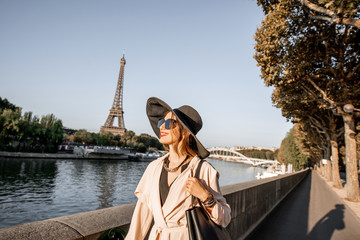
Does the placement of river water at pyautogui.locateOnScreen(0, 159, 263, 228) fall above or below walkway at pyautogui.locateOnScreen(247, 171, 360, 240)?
below

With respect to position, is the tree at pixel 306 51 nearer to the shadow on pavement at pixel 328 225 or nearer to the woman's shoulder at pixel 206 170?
the shadow on pavement at pixel 328 225

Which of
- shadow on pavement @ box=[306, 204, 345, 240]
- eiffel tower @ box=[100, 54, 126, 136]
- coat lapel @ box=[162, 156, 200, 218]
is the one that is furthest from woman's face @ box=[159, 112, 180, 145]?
eiffel tower @ box=[100, 54, 126, 136]

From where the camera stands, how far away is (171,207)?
1.61 m

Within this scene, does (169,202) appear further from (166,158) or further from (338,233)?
(338,233)

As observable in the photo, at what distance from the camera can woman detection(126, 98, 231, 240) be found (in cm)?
159

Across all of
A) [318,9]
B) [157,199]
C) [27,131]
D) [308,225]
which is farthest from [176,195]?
[27,131]

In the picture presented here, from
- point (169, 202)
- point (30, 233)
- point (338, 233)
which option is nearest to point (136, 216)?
point (169, 202)

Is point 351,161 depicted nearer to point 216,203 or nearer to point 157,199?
point 216,203

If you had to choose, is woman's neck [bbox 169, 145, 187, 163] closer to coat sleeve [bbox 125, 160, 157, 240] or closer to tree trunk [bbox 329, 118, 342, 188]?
coat sleeve [bbox 125, 160, 157, 240]

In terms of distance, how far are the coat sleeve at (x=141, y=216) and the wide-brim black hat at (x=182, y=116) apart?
1.52 ft

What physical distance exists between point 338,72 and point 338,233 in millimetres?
8735

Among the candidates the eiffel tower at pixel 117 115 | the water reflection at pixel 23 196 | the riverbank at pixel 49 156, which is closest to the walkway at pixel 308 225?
the water reflection at pixel 23 196

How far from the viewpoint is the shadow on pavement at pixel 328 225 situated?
Answer: 5805 millimetres

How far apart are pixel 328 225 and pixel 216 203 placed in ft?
23.5
